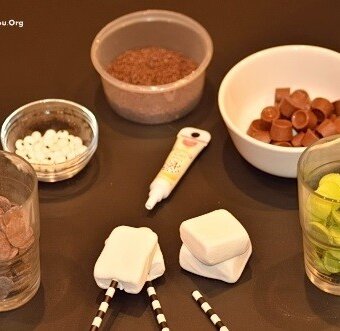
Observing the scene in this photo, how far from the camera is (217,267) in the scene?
3.88 feet

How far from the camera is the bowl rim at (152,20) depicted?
1.38 metres

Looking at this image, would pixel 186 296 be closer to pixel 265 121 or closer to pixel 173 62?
pixel 265 121

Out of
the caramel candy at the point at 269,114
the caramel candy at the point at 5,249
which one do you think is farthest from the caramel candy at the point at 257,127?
the caramel candy at the point at 5,249

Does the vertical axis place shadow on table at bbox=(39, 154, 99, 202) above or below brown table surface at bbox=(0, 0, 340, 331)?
below

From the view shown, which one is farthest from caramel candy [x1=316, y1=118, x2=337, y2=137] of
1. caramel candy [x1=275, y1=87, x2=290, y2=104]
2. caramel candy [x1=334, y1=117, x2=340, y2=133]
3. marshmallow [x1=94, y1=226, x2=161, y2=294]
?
marshmallow [x1=94, y1=226, x2=161, y2=294]

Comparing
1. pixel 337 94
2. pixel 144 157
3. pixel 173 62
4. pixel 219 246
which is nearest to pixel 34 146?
pixel 144 157

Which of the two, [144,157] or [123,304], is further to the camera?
[144,157]

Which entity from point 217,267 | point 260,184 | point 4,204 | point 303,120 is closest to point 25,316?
point 4,204

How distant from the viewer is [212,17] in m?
1.60

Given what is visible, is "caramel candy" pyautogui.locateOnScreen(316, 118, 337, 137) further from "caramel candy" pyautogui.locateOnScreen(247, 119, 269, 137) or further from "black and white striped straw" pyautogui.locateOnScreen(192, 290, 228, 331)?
"black and white striped straw" pyautogui.locateOnScreen(192, 290, 228, 331)

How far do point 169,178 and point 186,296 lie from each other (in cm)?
20

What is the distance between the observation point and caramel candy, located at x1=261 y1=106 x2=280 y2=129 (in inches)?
54.2

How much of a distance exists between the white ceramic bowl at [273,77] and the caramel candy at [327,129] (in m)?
0.10

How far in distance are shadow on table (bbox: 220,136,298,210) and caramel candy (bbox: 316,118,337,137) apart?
84 mm
